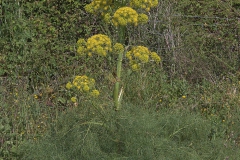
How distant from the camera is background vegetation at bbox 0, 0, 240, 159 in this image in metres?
4.81

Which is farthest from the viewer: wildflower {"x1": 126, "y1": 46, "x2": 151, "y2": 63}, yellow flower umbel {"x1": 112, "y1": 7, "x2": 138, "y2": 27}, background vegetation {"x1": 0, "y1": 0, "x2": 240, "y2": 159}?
background vegetation {"x1": 0, "y1": 0, "x2": 240, "y2": 159}

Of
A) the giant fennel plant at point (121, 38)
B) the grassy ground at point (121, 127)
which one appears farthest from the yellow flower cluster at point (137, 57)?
the grassy ground at point (121, 127)

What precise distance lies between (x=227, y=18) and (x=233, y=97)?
2.44m

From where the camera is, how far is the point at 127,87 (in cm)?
675

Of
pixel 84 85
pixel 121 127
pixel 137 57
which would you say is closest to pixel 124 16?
pixel 137 57

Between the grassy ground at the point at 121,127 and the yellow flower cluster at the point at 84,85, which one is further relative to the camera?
the grassy ground at the point at 121,127

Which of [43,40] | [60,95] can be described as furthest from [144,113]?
[43,40]

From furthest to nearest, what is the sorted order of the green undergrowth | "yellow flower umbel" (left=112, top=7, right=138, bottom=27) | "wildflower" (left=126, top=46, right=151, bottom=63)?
the green undergrowth
"wildflower" (left=126, top=46, right=151, bottom=63)
"yellow flower umbel" (left=112, top=7, right=138, bottom=27)

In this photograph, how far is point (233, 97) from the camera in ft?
22.1

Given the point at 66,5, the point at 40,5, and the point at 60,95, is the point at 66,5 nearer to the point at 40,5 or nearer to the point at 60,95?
the point at 40,5

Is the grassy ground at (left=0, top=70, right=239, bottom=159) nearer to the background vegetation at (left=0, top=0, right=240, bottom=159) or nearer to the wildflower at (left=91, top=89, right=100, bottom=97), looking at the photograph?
the background vegetation at (left=0, top=0, right=240, bottom=159)

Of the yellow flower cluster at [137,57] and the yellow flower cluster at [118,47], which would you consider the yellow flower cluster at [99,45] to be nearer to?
the yellow flower cluster at [118,47]

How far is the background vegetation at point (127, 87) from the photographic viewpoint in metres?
4.81

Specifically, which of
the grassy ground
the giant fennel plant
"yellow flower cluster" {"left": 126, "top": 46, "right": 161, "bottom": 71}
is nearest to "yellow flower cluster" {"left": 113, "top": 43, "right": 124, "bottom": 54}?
the giant fennel plant
